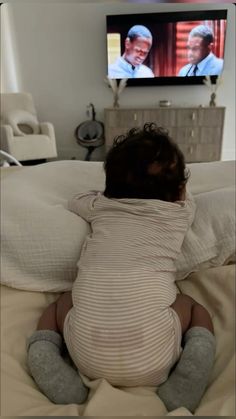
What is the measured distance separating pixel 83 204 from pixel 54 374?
0.38 m

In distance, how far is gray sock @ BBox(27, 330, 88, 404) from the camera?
49cm

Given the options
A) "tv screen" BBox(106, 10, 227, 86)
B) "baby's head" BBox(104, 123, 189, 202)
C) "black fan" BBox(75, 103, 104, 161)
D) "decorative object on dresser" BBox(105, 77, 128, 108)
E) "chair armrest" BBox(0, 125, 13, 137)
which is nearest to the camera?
"baby's head" BBox(104, 123, 189, 202)

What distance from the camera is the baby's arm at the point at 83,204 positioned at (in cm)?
76

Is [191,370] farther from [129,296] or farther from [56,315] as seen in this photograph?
[56,315]

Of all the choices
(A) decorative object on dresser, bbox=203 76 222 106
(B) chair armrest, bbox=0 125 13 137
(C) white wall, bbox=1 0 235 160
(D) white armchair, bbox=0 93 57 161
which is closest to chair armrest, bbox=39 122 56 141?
(D) white armchair, bbox=0 93 57 161

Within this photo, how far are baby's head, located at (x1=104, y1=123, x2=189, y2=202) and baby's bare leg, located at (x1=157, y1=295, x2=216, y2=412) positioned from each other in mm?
264

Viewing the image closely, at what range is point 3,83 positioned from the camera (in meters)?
3.41

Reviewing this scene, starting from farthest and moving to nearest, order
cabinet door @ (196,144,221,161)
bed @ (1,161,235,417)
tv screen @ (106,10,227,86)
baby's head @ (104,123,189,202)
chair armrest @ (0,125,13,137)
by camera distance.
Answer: cabinet door @ (196,144,221,161)
tv screen @ (106,10,227,86)
chair armrest @ (0,125,13,137)
baby's head @ (104,123,189,202)
bed @ (1,161,235,417)

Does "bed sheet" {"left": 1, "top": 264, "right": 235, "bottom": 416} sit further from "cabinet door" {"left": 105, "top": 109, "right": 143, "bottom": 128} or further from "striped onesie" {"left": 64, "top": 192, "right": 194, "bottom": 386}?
"cabinet door" {"left": 105, "top": 109, "right": 143, "bottom": 128}

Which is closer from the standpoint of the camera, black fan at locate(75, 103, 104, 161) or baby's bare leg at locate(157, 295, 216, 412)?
baby's bare leg at locate(157, 295, 216, 412)

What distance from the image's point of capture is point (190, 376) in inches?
19.5

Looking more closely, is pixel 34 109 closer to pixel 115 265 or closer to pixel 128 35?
pixel 128 35

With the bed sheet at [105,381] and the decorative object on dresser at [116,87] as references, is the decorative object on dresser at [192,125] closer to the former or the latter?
the decorative object on dresser at [116,87]

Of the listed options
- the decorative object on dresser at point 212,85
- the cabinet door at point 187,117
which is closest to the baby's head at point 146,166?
the cabinet door at point 187,117
